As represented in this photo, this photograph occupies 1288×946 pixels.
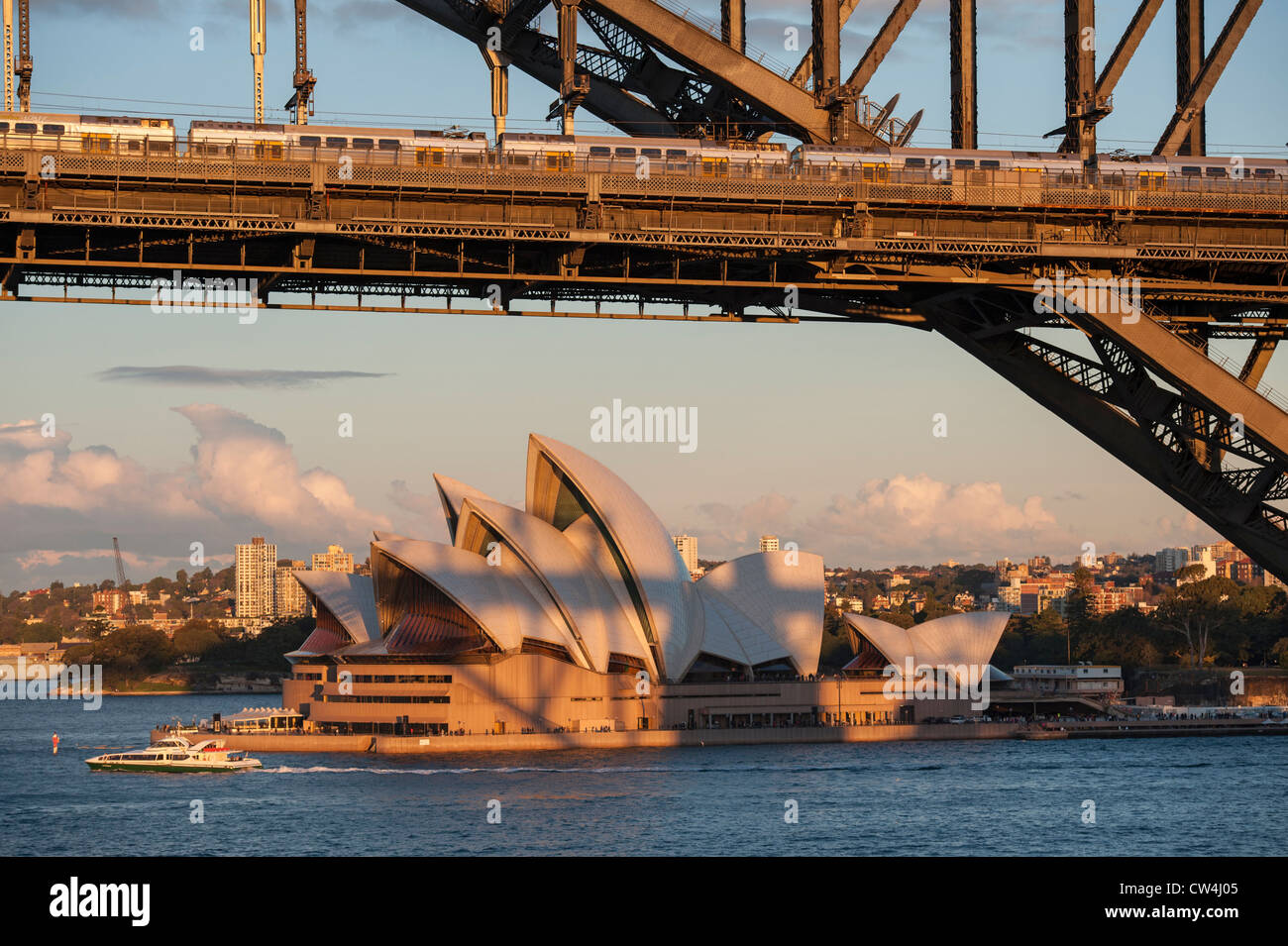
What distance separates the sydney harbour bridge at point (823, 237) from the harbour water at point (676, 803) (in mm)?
12738

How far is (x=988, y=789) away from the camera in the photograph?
54.1 m

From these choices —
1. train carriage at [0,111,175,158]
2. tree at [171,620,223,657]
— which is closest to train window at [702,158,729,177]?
train carriage at [0,111,175,158]

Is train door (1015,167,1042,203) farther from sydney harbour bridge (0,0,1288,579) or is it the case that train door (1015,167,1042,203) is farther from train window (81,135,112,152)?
train window (81,135,112,152)

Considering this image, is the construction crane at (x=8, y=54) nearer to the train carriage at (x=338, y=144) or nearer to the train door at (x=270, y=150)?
the train carriage at (x=338, y=144)

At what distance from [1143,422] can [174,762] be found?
151 ft

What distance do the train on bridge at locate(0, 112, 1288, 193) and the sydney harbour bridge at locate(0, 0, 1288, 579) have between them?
11.0 inches

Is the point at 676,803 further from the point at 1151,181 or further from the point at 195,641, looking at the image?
the point at 195,641

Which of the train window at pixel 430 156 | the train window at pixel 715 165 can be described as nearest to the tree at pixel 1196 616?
the train window at pixel 715 165

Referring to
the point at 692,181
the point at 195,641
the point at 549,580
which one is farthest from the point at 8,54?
the point at 195,641

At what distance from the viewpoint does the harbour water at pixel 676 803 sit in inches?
1529

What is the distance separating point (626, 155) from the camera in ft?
95.7

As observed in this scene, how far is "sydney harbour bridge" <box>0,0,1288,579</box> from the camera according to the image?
25.1 meters
